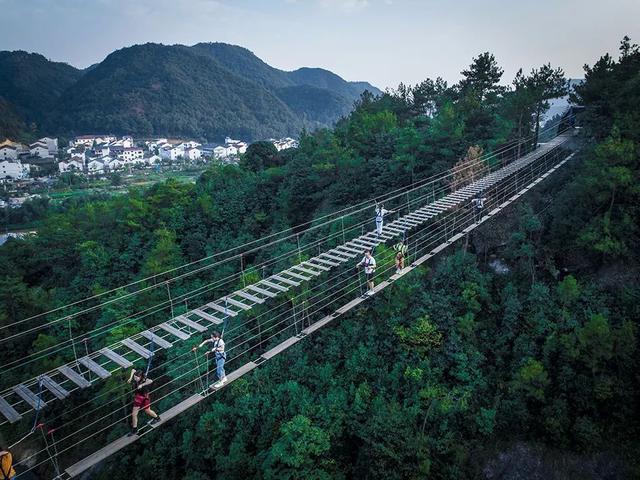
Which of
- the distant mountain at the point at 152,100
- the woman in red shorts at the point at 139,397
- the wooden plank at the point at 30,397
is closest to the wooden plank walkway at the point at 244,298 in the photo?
the wooden plank at the point at 30,397

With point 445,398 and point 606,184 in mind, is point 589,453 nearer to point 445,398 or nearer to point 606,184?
point 445,398

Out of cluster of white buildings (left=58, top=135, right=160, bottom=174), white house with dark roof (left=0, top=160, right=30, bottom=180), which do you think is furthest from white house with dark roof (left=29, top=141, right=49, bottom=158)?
white house with dark roof (left=0, top=160, right=30, bottom=180)

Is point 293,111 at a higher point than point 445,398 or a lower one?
higher

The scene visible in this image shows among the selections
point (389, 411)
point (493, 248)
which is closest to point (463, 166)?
point (493, 248)

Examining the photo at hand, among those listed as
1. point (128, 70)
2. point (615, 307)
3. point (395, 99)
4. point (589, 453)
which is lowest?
point (589, 453)

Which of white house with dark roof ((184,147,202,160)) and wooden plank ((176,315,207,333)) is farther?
white house with dark roof ((184,147,202,160))

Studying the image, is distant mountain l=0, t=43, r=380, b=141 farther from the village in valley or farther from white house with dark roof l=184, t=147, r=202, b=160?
white house with dark roof l=184, t=147, r=202, b=160

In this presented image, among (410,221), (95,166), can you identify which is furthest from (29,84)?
(410,221)
